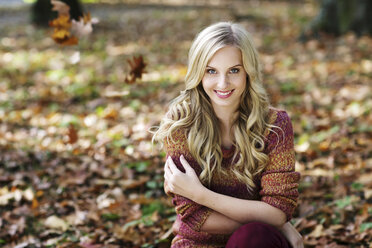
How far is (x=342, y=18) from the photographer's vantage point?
7.34m

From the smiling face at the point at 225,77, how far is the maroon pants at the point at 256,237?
652 mm

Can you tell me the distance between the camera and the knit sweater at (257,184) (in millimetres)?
2111

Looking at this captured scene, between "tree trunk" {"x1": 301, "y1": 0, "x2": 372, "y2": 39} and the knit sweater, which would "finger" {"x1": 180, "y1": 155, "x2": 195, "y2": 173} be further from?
"tree trunk" {"x1": 301, "y1": 0, "x2": 372, "y2": 39}

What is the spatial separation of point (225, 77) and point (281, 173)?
1.90 ft

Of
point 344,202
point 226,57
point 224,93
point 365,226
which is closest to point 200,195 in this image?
point 224,93

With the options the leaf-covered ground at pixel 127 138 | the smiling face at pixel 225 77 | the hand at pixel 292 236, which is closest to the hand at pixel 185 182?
the smiling face at pixel 225 77

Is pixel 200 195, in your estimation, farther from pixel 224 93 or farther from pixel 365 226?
pixel 365 226

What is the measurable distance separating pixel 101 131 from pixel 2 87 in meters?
2.40

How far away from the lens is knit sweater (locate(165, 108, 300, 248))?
6.93 ft

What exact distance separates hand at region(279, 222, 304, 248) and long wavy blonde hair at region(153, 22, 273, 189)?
0.31m

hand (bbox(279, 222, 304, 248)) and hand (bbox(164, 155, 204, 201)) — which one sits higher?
hand (bbox(164, 155, 204, 201))

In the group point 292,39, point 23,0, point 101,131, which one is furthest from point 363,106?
point 23,0

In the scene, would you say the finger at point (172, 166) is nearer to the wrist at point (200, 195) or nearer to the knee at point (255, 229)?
the wrist at point (200, 195)

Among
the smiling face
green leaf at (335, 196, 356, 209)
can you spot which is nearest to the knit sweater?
the smiling face
